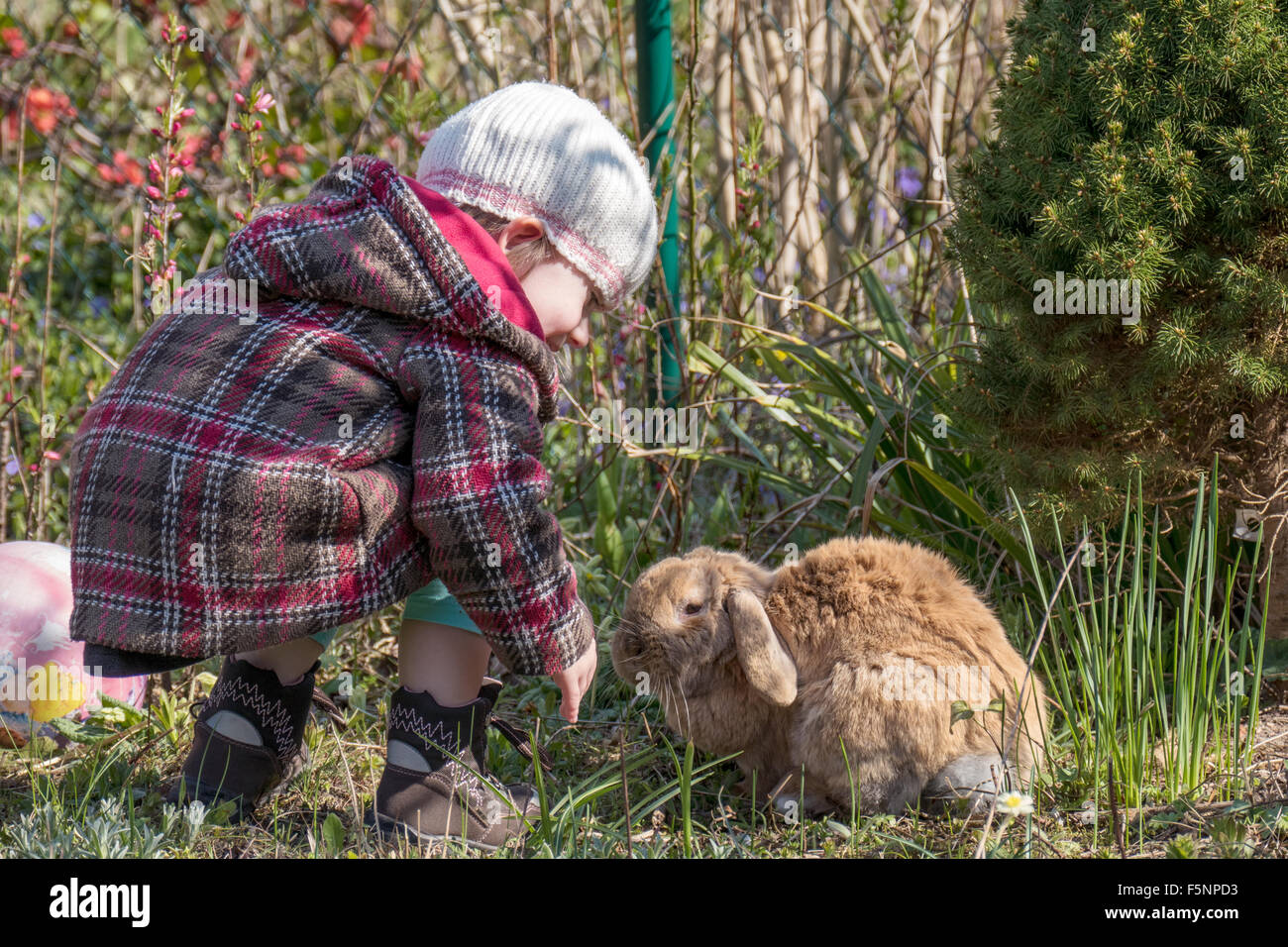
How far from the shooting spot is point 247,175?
2.77 meters

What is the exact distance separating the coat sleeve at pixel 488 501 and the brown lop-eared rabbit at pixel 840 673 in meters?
0.26

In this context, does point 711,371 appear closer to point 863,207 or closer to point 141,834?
point 863,207

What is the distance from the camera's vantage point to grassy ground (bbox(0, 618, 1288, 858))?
199 centimetres

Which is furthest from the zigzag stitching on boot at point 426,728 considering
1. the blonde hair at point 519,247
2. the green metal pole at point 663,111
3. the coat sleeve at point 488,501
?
the green metal pole at point 663,111

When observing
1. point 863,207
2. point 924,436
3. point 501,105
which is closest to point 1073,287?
point 924,436

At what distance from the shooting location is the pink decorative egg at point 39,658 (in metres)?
2.56

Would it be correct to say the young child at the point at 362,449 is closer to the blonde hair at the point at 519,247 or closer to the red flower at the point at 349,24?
the blonde hair at the point at 519,247

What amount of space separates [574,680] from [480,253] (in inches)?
29.7

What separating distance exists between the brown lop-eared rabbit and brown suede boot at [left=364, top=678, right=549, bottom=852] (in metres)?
0.32

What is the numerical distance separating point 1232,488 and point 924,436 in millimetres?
752

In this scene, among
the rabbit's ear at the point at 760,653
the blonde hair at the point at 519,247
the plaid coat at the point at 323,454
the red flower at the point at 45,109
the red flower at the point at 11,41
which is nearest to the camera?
the plaid coat at the point at 323,454

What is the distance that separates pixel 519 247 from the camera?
2.19 metres

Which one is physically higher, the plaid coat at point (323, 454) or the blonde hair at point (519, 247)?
the blonde hair at point (519, 247)

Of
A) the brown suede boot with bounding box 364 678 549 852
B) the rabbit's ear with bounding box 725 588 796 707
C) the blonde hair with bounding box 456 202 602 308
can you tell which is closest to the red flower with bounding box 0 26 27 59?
the blonde hair with bounding box 456 202 602 308
